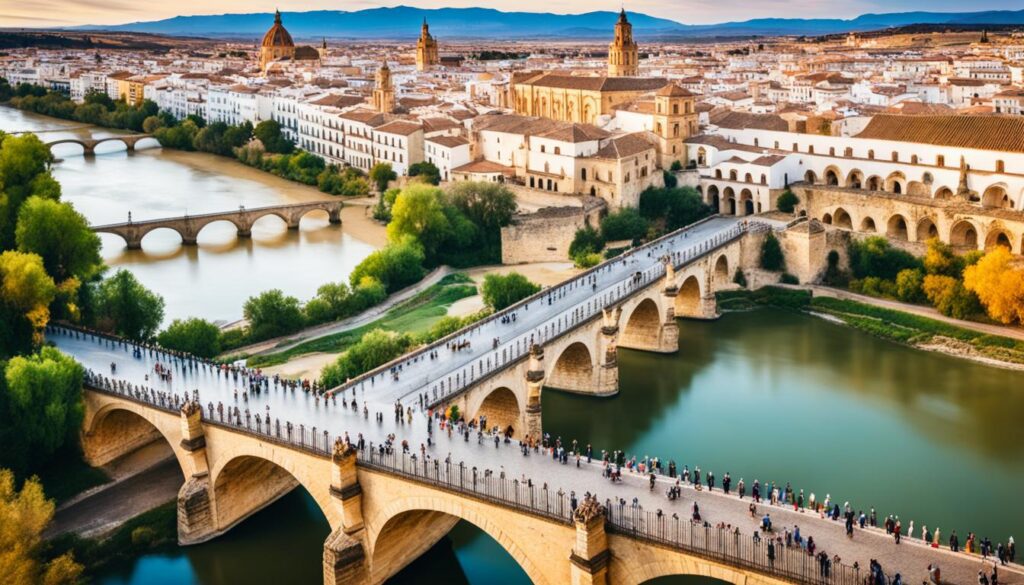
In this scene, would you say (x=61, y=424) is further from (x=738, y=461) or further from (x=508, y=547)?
(x=738, y=461)

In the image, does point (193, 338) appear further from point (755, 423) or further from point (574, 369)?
point (755, 423)

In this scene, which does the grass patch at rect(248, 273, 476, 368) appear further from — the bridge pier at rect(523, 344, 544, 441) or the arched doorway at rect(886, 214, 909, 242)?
the arched doorway at rect(886, 214, 909, 242)

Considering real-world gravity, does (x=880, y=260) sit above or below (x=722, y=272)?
above

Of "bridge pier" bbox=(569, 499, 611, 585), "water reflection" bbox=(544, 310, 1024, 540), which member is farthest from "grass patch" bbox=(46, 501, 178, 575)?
"water reflection" bbox=(544, 310, 1024, 540)

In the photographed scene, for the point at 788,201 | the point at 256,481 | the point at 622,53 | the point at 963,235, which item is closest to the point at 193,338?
the point at 256,481

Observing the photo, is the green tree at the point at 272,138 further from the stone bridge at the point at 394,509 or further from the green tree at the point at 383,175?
the stone bridge at the point at 394,509

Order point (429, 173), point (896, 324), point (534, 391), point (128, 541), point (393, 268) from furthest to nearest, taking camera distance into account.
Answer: point (429, 173), point (393, 268), point (896, 324), point (534, 391), point (128, 541)
